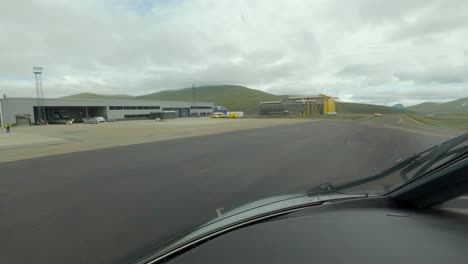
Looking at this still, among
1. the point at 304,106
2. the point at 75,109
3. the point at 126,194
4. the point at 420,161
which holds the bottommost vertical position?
the point at 126,194

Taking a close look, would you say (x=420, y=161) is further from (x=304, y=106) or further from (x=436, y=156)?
(x=304, y=106)

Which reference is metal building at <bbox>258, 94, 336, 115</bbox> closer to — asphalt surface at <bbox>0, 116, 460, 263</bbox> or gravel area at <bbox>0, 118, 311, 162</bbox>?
gravel area at <bbox>0, 118, 311, 162</bbox>

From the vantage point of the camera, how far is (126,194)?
17.0 feet

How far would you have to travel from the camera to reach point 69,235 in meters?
3.39

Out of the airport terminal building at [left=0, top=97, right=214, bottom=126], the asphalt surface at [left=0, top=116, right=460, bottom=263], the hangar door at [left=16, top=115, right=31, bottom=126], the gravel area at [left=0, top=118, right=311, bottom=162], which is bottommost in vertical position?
the gravel area at [left=0, top=118, right=311, bottom=162]

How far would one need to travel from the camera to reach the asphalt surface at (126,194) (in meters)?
3.13

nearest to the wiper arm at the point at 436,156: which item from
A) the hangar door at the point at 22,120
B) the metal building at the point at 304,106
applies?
the hangar door at the point at 22,120

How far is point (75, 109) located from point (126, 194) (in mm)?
72974

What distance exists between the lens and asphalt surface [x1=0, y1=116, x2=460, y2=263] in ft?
10.3

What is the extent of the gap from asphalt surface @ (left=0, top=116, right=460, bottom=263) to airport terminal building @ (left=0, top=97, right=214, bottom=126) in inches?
2204

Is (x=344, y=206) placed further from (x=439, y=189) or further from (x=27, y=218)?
(x=27, y=218)

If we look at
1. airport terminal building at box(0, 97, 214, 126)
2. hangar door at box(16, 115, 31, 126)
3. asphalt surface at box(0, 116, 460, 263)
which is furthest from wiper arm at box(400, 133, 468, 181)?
hangar door at box(16, 115, 31, 126)

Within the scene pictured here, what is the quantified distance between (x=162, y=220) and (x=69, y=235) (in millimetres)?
1343

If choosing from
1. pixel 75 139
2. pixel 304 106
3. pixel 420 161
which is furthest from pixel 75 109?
pixel 420 161
